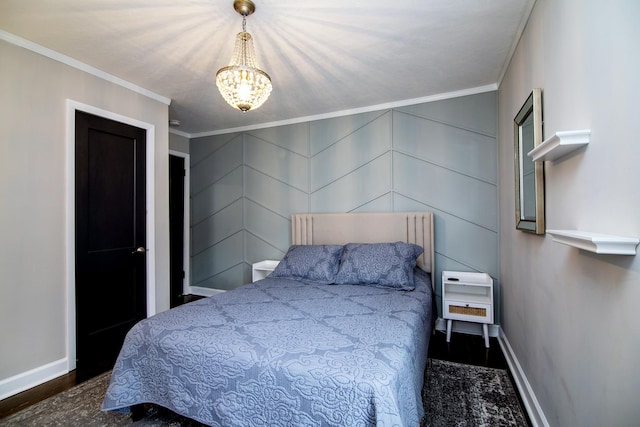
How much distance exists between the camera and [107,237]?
9.29 ft

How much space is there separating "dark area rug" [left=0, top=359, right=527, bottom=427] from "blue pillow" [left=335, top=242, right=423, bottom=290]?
774 millimetres

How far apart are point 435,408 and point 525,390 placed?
0.63m

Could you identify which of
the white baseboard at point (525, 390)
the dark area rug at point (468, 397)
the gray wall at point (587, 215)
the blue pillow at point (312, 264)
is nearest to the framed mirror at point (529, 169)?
the gray wall at point (587, 215)

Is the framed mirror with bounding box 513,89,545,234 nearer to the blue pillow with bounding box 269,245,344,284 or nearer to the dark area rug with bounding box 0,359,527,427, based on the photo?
the dark area rug with bounding box 0,359,527,427

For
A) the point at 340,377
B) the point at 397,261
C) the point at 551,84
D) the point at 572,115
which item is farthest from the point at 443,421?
the point at 551,84

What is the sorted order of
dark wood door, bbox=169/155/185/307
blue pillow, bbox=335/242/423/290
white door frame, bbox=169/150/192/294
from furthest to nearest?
1. white door frame, bbox=169/150/192/294
2. dark wood door, bbox=169/155/185/307
3. blue pillow, bbox=335/242/423/290

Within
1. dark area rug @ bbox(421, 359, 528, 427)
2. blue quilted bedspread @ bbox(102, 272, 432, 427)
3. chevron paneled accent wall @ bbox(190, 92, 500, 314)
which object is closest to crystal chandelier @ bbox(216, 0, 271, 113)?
blue quilted bedspread @ bbox(102, 272, 432, 427)

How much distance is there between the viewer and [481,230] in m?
3.12

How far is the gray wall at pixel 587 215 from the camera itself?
0.93 metres

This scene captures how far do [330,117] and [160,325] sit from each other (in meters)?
3.00

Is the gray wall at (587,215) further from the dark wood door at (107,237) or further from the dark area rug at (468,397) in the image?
the dark wood door at (107,237)

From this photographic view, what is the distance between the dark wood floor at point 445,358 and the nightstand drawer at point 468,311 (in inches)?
10.7

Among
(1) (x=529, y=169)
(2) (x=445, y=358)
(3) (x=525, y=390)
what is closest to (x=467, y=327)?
(2) (x=445, y=358)

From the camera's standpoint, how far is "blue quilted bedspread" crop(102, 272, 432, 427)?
1.23 m
